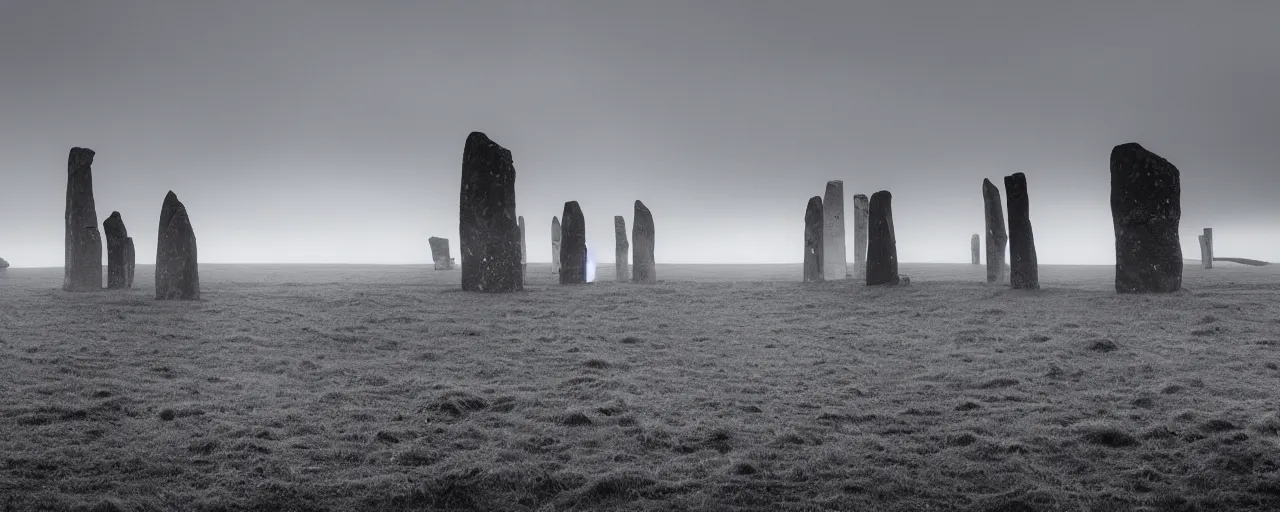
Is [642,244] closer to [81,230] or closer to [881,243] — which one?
[881,243]

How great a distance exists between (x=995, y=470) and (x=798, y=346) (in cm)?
851

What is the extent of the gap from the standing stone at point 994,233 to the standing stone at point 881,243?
15.5 ft

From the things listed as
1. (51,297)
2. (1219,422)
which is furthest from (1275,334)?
(51,297)

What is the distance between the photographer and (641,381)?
12273 millimetres

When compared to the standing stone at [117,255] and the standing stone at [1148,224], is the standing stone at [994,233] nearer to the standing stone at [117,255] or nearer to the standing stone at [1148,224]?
the standing stone at [1148,224]

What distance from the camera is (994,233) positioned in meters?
29.0

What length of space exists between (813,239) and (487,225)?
13.5m

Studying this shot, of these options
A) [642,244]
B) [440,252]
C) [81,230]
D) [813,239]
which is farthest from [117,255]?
[440,252]

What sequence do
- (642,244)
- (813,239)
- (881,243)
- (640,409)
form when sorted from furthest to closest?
1. (642,244)
2. (813,239)
3. (881,243)
4. (640,409)

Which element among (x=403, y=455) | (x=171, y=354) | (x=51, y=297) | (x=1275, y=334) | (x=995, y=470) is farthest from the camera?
(x=51, y=297)

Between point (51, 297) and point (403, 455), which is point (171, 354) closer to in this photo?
point (403, 455)

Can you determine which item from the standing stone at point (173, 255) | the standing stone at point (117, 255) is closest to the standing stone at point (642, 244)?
the standing stone at point (173, 255)

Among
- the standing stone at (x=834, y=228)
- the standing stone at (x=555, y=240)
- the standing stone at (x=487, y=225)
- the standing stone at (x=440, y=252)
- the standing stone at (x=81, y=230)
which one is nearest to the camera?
the standing stone at (x=487, y=225)

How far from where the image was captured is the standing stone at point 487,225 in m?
25.0
